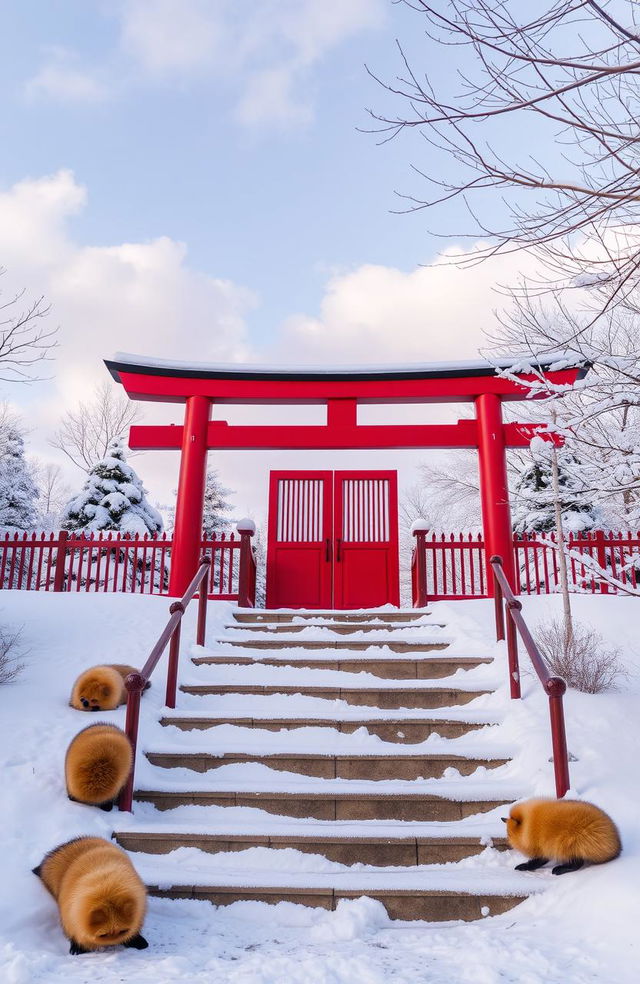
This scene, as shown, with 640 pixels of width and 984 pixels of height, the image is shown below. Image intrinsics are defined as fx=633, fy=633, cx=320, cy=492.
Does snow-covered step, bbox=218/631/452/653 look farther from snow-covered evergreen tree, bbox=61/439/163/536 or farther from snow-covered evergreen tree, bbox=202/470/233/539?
snow-covered evergreen tree, bbox=202/470/233/539

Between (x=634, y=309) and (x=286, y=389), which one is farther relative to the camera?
(x=286, y=389)

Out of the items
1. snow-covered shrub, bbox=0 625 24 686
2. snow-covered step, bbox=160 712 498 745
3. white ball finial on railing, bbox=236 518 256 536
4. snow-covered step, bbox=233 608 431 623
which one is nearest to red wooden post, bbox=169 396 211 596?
white ball finial on railing, bbox=236 518 256 536

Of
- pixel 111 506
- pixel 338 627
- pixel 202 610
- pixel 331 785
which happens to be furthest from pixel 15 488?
pixel 331 785

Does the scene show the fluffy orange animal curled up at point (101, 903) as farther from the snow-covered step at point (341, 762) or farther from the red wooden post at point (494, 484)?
the red wooden post at point (494, 484)

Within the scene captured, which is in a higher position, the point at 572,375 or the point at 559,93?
the point at 572,375

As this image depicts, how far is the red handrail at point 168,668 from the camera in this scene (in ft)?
14.2

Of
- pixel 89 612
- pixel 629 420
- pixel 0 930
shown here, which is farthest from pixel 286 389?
pixel 629 420

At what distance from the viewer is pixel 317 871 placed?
12.8 feet

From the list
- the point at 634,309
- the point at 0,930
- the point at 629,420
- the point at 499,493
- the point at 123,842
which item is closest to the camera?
the point at 0,930

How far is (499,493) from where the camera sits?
10.3 m

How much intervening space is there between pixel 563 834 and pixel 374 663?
3.09 meters

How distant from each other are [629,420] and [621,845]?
730 inches

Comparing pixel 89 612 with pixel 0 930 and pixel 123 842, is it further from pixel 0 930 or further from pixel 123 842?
pixel 0 930

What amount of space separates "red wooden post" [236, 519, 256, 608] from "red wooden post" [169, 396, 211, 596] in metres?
0.76
